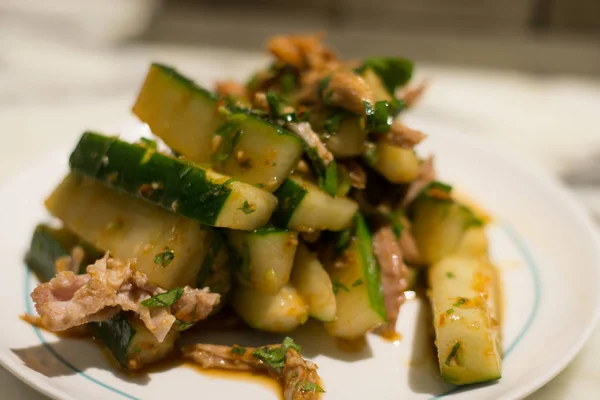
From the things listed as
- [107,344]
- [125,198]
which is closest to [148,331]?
[107,344]

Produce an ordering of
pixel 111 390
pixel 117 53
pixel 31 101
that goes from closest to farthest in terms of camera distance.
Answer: pixel 111 390, pixel 31 101, pixel 117 53

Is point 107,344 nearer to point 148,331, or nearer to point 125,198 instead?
point 148,331

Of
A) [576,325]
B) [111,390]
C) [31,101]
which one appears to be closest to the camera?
[111,390]

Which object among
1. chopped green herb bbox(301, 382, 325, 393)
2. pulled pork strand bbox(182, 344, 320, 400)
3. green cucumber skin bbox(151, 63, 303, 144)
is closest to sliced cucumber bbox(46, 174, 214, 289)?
pulled pork strand bbox(182, 344, 320, 400)

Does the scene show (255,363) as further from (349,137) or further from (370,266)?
(349,137)

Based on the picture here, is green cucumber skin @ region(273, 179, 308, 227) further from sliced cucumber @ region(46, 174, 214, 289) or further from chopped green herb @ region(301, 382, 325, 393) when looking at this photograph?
chopped green herb @ region(301, 382, 325, 393)

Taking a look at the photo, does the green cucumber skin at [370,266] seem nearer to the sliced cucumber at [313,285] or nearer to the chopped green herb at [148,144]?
the sliced cucumber at [313,285]
